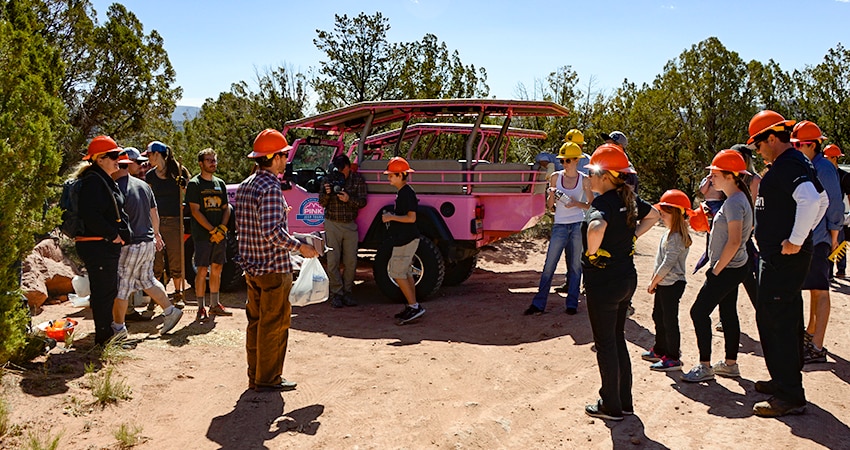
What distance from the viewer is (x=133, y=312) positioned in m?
7.30

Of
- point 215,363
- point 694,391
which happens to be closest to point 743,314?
point 694,391

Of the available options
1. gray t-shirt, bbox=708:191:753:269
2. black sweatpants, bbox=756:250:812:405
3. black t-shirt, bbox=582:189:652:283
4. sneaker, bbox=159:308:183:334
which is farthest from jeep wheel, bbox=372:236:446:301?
black sweatpants, bbox=756:250:812:405

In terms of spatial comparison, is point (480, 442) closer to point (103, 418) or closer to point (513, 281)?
point (103, 418)

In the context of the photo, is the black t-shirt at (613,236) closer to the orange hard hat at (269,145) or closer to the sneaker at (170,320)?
the orange hard hat at (269,145)

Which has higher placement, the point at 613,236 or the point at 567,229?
the point at 613,236

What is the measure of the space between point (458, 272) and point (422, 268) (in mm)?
1453

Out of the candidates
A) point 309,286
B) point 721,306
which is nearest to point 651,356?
point 721,306

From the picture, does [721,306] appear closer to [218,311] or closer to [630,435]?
[630,435]

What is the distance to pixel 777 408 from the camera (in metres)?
4.50

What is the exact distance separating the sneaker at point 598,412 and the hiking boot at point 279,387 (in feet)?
7.16

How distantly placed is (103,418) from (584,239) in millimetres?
3312

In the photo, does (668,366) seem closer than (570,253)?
Yes

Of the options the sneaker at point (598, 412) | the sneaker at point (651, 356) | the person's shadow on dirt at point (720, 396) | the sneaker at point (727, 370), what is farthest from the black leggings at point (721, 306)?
the sneaker at point (598, 412)

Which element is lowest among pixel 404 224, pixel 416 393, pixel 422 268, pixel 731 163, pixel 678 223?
pixel 416 393
